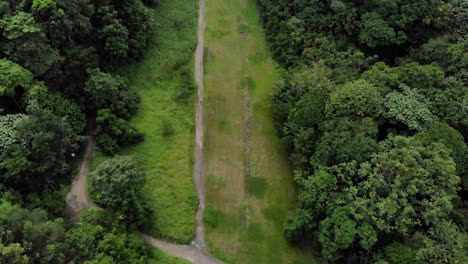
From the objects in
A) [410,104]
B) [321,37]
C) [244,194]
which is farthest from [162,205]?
[321,37]

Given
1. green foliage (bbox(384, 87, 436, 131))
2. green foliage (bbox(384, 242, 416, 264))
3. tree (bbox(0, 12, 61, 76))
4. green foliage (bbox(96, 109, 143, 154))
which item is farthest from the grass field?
tree (bbox(0, 12, 61, 76))

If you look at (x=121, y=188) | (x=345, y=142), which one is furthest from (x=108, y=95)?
(x=345, y=142)

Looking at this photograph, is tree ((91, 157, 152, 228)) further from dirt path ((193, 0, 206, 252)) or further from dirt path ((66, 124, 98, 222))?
dirt path ((193, 0, 206, 252))

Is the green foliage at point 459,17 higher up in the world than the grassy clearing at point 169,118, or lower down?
higher up

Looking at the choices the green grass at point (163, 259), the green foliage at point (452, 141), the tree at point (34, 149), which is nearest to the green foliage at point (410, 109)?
the green foliage at point (452, 141)

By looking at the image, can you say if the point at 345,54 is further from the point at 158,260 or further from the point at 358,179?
the point at 158,260

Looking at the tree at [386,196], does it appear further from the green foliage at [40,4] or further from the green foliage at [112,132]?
the green foliage at [40,4]

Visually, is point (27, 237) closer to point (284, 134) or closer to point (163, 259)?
point (163, 259)
